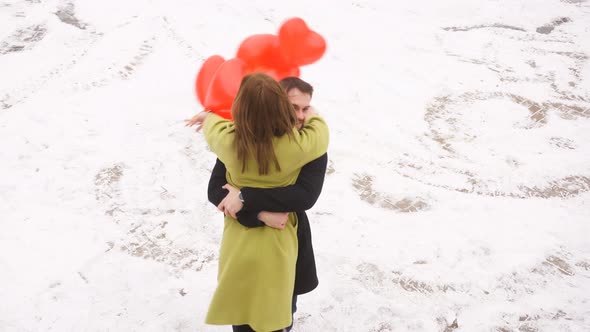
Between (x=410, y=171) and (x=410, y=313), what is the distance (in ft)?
6.79

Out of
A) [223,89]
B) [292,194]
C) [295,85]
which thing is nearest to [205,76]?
[223,89]

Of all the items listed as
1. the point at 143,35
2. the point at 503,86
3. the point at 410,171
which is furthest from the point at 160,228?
the point at 503,86

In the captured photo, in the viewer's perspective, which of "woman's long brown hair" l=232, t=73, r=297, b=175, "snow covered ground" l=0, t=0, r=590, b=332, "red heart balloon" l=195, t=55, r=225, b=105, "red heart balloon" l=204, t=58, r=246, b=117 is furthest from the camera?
"snow covered ground" l=0, t=0, r=590, b=332

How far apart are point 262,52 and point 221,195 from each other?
738mm

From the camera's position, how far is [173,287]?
131 inches

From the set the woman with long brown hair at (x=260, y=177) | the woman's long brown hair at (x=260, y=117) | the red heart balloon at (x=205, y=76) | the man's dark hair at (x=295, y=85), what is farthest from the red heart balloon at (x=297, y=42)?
the woman's long brown hair at (x=260, y=117)

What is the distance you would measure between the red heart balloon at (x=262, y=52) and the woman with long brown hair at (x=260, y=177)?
420 mm

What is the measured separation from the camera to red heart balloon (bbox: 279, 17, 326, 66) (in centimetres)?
215

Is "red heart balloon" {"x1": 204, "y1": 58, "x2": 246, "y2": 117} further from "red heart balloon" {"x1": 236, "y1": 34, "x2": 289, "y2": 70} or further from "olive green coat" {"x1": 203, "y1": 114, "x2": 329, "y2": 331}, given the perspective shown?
"red heart balloon" {"x1": 236, "y1": 34, "x2": 289, "y2": 70}

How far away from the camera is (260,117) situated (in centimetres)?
162

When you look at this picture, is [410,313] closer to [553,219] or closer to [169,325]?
[169,325]

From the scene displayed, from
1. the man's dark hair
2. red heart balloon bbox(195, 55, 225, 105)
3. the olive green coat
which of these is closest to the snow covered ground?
the olive green coat

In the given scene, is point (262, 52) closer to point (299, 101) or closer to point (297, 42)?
point (297, 42)

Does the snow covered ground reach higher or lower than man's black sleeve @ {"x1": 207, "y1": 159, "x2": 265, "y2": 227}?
lower
